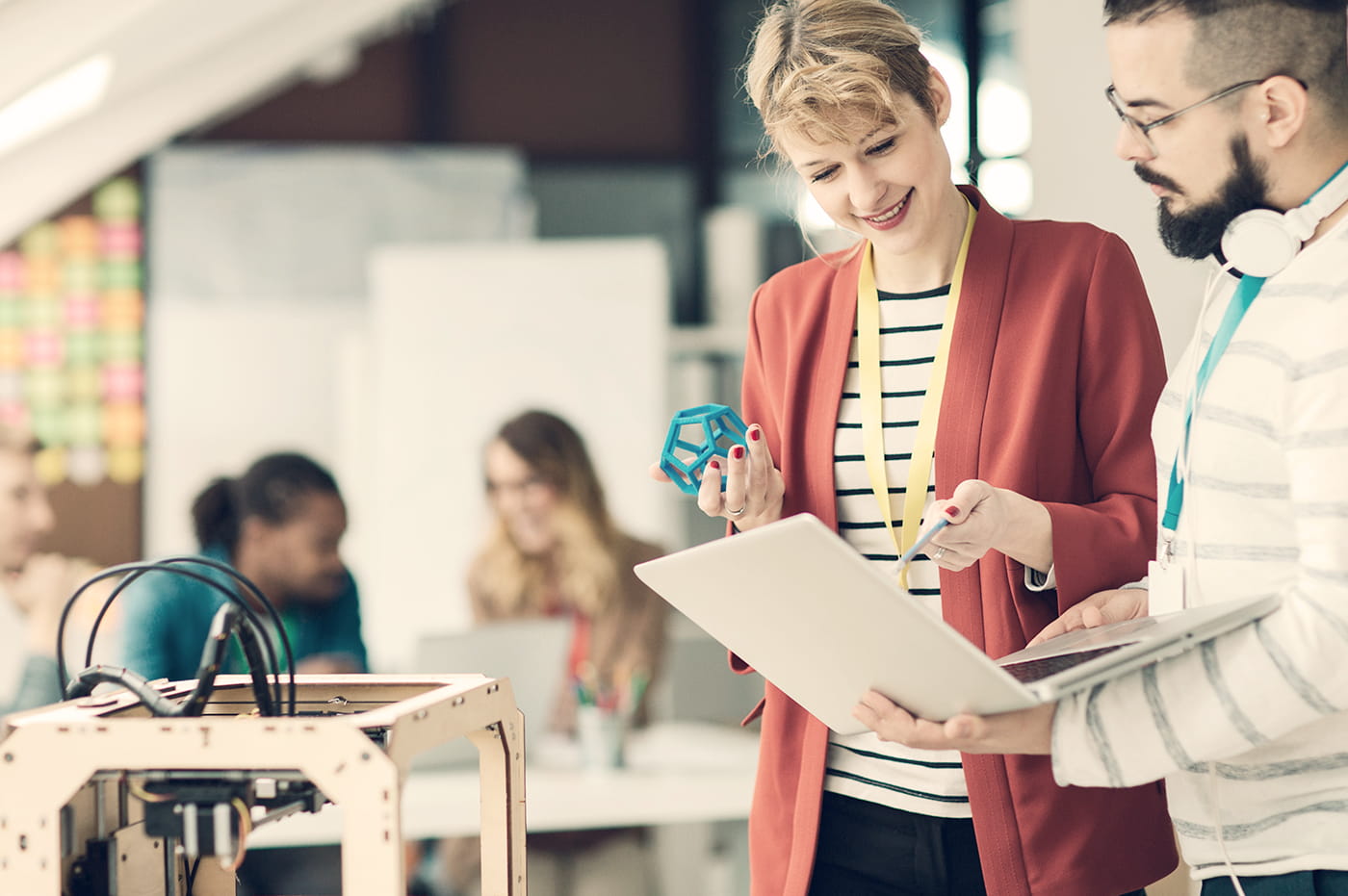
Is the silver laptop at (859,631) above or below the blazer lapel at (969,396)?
below

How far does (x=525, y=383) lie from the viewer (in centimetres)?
449

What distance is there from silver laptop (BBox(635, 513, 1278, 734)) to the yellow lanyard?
0.71 ft

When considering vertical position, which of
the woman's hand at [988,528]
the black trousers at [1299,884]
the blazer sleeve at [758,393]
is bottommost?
the black trousers at [1299,884]

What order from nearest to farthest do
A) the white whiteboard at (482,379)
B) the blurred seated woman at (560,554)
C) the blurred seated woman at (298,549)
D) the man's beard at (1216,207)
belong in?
the man's beard at (1216,207) < the blurred seated woman at (298,549) < the blurred seated woman at (560,554) < the white whiteboard at (482,379)

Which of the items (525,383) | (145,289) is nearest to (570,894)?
(525,383)

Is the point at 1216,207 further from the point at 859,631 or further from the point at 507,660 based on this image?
the point at 507,660

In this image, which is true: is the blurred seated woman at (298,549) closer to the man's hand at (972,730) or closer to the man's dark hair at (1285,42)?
the man's hand at (972,730)

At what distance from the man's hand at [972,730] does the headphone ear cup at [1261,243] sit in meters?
0.38

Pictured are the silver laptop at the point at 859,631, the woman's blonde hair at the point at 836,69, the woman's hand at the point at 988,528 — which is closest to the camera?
the silver laptop at the point at 859,631

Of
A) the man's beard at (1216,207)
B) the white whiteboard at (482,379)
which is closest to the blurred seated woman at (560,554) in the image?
the white whiteboard at (482,379)

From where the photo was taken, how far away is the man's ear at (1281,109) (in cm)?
92

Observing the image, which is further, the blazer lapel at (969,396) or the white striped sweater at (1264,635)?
the blazer lapel at (969,396)

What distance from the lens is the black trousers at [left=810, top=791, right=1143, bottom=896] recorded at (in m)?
1.18

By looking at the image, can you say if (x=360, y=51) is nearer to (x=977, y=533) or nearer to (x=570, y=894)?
(x=570, y=894)
